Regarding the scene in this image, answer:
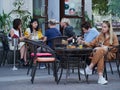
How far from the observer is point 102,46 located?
10.9 m

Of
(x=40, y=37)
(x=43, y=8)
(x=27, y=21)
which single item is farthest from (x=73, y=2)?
(x=40, y=37)

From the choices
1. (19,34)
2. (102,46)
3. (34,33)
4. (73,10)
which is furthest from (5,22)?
(102,46)

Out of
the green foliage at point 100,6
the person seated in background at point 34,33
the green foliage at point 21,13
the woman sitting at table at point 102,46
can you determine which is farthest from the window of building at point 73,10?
the woman sitting at table at point 102,46

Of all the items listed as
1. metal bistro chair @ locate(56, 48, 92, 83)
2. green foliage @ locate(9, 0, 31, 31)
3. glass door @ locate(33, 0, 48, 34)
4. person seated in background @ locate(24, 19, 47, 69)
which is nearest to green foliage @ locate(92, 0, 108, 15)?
glass door @ locate(33, 0, 48, 34)

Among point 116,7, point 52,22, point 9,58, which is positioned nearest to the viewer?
point 116,7

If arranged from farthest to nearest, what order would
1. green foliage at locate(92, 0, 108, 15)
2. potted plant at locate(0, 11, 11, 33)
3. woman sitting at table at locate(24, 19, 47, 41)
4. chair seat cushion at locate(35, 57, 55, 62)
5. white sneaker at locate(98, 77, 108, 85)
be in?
green foliage at locate(92, 0, 108, 15) < potted plant at locate(0, 11, 11, 33) < woman sitting at table at locate(24, 19, 47, 41) < chair seat cushion at locate(35, 57, 55, 62) < white sneaker at locate(98, 77, 108, 85)

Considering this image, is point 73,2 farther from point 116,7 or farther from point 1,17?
point 116,7

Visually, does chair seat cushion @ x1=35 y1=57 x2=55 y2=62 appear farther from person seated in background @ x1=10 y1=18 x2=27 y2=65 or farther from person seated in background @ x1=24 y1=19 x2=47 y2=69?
person seated in background @ x1=10 y1=18 x2=27 y2=65

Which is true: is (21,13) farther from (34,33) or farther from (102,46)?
(102,46)

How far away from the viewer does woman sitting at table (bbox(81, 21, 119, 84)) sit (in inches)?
415

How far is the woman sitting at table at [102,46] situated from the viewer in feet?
34.6

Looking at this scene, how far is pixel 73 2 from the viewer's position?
1684cm

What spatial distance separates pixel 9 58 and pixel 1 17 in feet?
4.21

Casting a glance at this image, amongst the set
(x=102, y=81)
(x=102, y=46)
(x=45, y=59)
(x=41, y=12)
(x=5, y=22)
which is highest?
(x=41, y=12)
